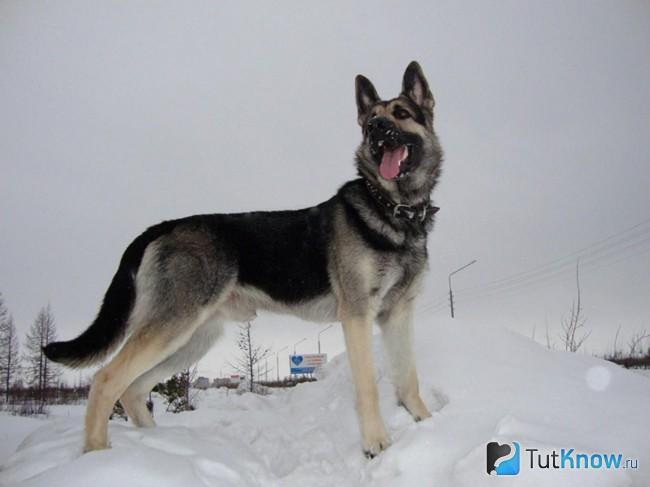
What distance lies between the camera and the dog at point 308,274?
394 cm

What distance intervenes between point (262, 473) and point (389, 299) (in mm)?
1986

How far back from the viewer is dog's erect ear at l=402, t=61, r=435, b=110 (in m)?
5.00

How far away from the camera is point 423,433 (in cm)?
355

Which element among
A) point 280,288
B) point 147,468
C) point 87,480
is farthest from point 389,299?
point 87,480

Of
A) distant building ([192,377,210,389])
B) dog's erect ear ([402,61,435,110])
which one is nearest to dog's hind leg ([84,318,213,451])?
dog's erect ear ([402,61,435,110])

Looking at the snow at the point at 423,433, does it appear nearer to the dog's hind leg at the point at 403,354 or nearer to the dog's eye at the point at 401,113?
the dog's hind leg at the point at 403,354

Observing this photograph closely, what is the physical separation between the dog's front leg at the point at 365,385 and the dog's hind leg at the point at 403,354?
605 millimetres

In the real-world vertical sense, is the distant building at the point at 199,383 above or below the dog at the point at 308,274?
below

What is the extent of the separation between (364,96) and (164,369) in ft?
12.6

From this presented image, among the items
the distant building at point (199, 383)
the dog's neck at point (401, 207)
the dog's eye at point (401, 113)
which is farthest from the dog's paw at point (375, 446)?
the distant building at point (199, 383)

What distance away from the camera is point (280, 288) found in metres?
4.53

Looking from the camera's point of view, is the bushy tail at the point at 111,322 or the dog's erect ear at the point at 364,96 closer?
the bushy tail at the point at 111,322

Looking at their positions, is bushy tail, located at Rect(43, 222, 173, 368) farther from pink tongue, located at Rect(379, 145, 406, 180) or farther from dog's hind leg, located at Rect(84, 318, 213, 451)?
pink tongue, located at Rect(379, 145, 406, 180)

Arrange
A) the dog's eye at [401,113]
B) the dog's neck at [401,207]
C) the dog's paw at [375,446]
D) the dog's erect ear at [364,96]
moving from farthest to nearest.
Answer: the dog's erect ear at [364,96] → the dog's eye at [401,113] → the dog's neck at [401,207] → the dog's paw at [375,446]
